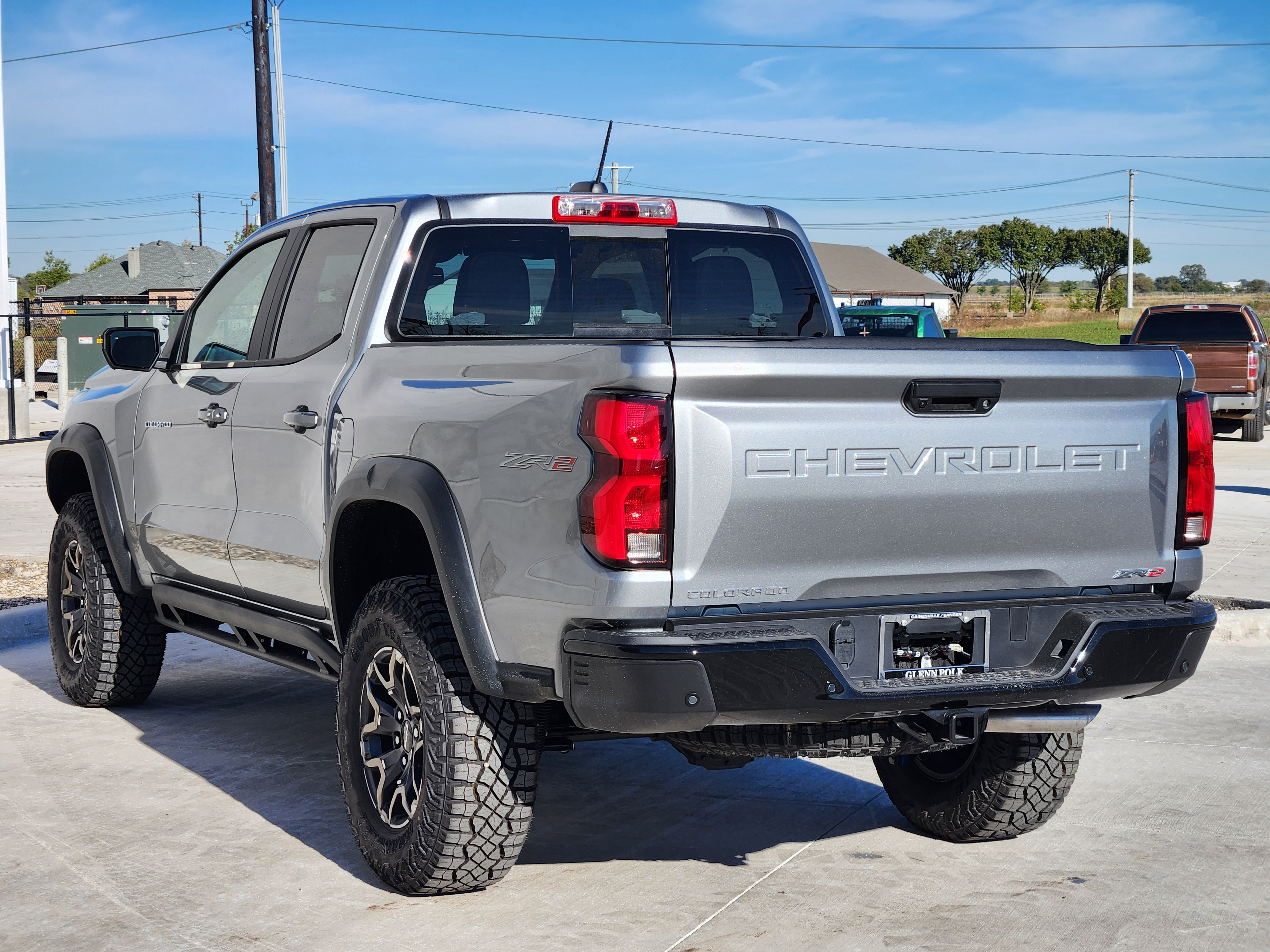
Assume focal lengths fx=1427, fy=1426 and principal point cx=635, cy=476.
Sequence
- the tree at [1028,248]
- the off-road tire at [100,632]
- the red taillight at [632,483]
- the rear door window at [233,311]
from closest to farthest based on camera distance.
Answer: the red taillight at [632,483], the rear door window at [233,311], the off-road tire at [100,632], the tree at [1028,248]

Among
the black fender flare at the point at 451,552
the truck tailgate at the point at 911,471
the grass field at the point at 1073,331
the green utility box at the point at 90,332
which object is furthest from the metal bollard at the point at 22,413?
the grass field at the point at 1073,331

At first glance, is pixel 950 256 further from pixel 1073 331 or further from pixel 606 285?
pixel 606 285

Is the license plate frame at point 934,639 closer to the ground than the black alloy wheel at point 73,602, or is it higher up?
higher up

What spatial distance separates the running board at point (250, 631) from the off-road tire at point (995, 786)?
6.50 ft

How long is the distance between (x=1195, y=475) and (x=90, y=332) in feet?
120

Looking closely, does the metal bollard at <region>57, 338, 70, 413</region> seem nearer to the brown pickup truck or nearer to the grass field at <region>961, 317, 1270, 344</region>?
the brown pickup truck

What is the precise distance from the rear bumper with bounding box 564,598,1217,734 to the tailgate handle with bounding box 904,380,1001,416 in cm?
51

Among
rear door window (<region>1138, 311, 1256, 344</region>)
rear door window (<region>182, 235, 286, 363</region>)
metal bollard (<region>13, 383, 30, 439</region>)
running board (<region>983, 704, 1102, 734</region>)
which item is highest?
rear door window (<region>182, 235, 286, 363</region>)

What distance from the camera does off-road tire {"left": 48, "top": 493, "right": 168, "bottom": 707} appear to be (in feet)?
20.7

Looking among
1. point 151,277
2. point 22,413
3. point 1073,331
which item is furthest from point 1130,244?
point 22,413

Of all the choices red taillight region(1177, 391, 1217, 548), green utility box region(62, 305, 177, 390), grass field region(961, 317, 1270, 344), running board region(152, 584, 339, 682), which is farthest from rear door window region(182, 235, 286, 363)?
grass field region(961, 317, 1270, 344)

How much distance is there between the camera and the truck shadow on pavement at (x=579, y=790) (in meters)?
4.73

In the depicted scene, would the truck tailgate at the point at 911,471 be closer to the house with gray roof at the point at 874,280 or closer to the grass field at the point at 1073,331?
the grass field at the point at 1073,331

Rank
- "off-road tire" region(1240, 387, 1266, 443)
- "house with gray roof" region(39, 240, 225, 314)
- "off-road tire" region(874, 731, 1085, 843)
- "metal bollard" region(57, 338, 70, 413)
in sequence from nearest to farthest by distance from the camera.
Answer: "off-road tire" region(874, 731, 1085, 843), "off-road tire" region(1240, 387, 1266, 443), "metal bollard" region(57, 338, 70, 413), "house with gray roof" region(39, 240, 225, 314)
